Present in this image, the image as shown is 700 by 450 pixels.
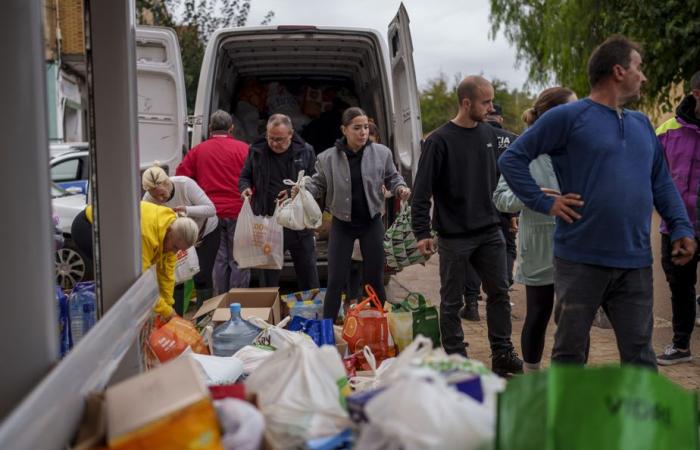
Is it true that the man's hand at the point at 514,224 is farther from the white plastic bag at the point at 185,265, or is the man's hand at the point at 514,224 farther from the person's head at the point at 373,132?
the white plastic bag at the point at 185,265

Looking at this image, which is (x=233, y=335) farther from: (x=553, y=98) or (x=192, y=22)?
(x=192, y=22)

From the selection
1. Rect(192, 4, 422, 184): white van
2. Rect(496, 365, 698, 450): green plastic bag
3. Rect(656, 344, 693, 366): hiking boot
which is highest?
Rect(192, 4, 422, 184): white van

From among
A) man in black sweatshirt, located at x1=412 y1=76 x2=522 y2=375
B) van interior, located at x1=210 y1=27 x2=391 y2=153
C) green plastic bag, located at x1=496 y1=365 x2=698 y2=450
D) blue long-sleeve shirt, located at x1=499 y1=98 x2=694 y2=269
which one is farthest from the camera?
van interior, located at x1=210 y1=27 x2=391 y2=153

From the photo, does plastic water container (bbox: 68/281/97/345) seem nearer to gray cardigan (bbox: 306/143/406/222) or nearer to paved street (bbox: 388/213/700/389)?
gray cardigan (bbox: 306/143/406/222)

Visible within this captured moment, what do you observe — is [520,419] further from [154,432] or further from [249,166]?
[249,166]

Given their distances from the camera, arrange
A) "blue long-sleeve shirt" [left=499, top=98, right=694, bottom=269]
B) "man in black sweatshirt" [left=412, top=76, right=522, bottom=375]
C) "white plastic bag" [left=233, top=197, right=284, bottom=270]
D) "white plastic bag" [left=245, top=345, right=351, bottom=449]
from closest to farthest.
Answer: "white plastic bag" [left=245, top=345, right=351, bottom=449], "blue long-sleeve shirt" [left=499, top=98, right=694, bottom=269], "man in black sweatshirt" [left=412, top=76, right=522, bottom=375], "white plastic bag" [left=233, top=197, right=284, bottom=270]

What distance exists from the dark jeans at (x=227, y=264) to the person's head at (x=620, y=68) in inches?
151

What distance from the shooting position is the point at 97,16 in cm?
254

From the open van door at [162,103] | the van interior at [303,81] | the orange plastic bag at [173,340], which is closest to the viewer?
the orange plastic bag at [173,340]

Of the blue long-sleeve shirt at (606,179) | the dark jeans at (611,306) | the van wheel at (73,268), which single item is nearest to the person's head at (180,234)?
the blue long-sleeve shirt at (606,179)

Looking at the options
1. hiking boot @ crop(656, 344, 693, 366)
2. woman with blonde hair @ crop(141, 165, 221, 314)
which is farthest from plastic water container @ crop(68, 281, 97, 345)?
hiking boot @ crop(656, 344, 693, 366)

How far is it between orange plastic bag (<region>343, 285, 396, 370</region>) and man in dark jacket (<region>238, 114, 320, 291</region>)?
1.93 m

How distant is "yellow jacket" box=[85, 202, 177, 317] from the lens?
4.20 m

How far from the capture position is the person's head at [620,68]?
346 centimetres
